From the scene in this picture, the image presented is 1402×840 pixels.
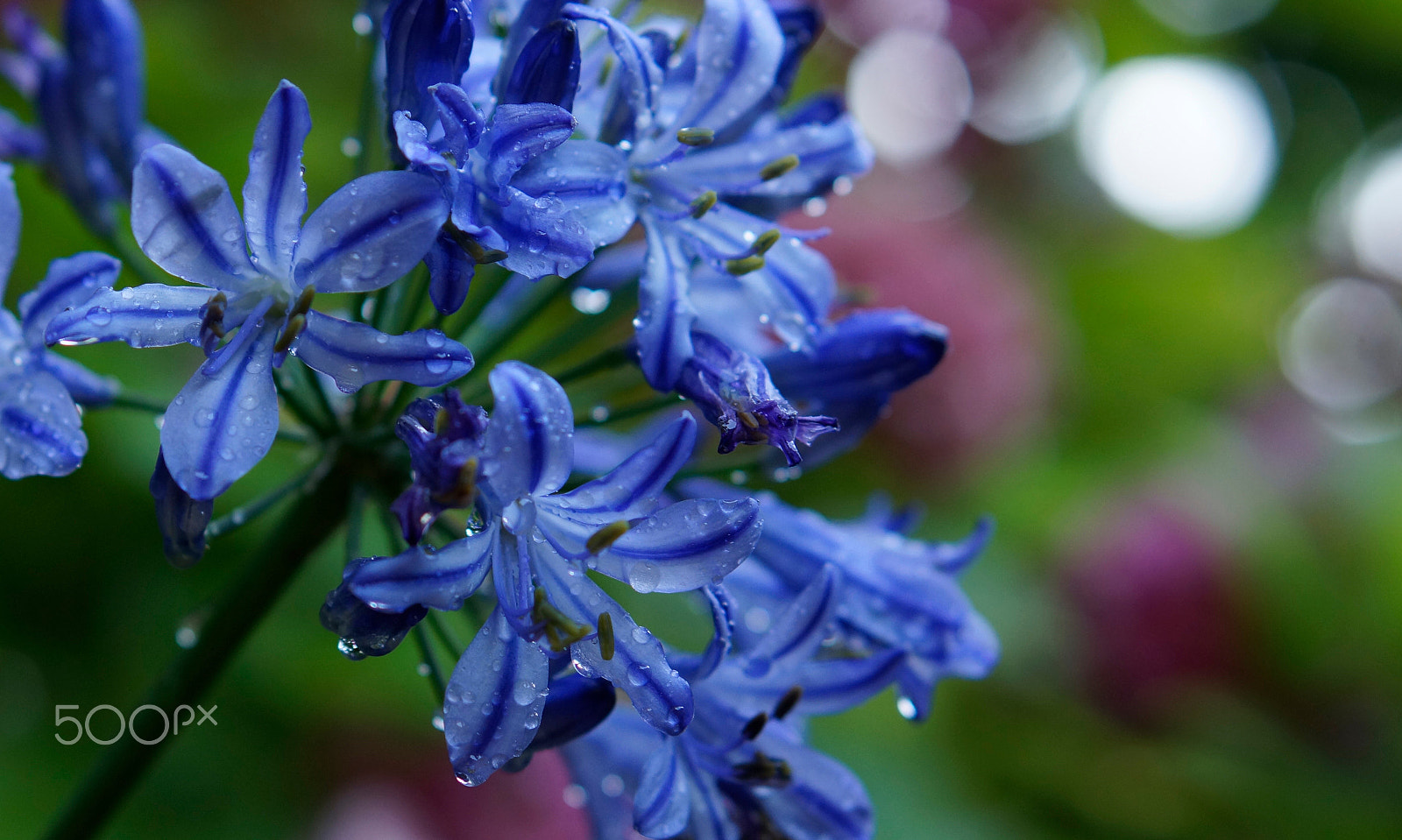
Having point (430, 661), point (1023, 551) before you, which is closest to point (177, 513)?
point (430, 661)

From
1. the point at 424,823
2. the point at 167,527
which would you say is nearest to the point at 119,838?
the point at 424,823

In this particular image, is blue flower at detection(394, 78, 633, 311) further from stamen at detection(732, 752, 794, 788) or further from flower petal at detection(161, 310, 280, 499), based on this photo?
stamen at detection(732, 752, 794, 788)

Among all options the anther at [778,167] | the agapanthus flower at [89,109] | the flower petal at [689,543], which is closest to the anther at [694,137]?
the anther at [778,167]

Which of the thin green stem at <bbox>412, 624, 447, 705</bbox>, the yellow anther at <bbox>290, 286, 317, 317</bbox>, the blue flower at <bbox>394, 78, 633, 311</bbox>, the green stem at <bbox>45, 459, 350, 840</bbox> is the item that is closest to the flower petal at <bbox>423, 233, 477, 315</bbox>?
the blue flower at <bbox>394, 78, 633, 311</bbox>

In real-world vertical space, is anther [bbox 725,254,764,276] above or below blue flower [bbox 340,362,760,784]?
above

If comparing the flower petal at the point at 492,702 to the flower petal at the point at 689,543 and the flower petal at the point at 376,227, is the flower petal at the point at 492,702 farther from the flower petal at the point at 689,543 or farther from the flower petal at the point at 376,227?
the flower petal at the point at 376,227

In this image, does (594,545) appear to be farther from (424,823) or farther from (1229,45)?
(1229,45)

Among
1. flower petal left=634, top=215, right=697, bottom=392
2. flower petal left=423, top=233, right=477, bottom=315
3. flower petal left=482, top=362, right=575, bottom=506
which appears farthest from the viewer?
flower petal left=634, top=215, right=697, bottom=392
